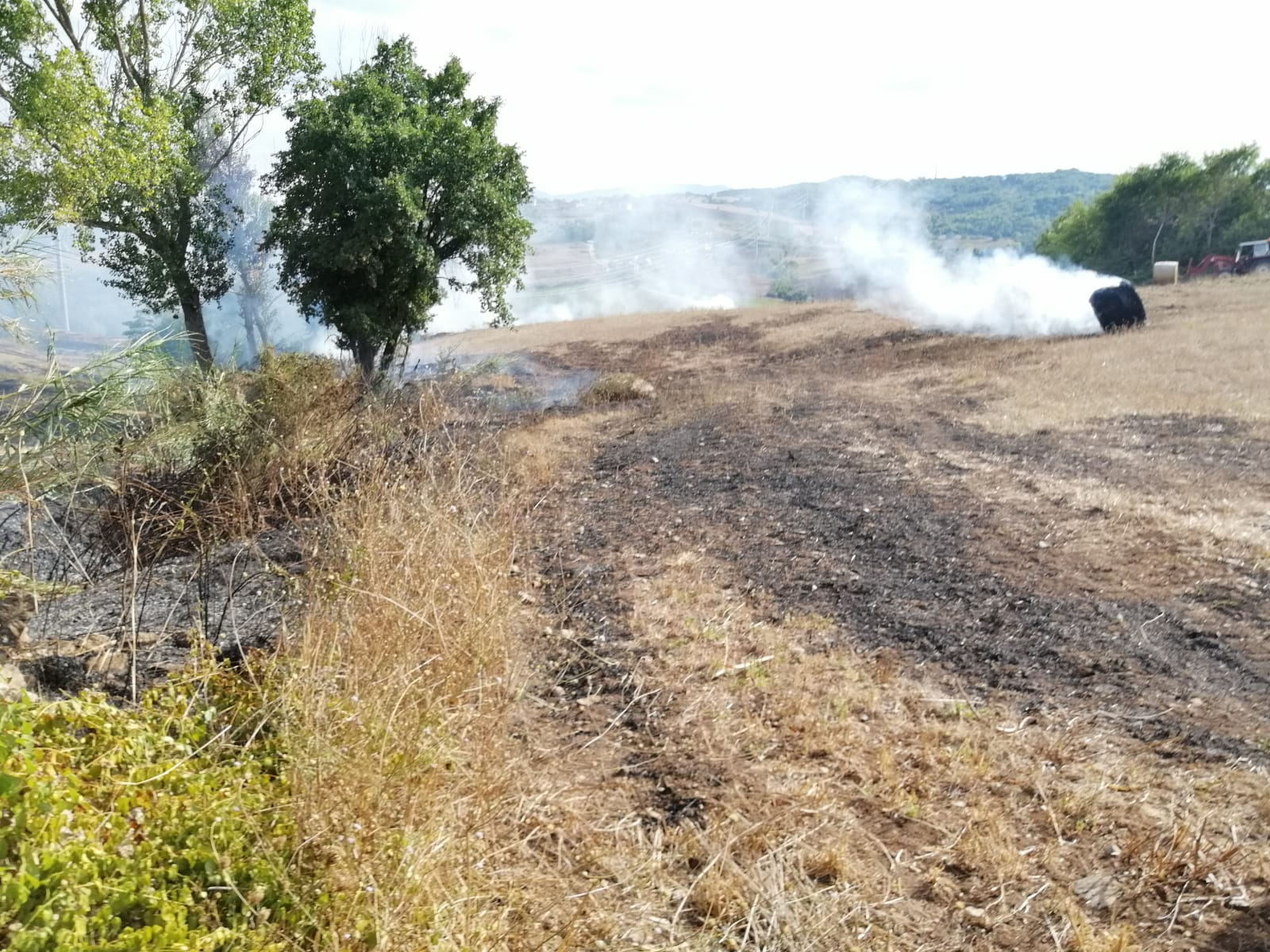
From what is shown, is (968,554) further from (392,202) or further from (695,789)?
(392,202)

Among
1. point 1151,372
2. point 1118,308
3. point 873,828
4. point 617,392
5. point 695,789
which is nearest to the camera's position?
point 873,828

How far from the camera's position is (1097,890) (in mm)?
3316

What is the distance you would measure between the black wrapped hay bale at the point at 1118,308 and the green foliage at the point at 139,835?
65.8 ft

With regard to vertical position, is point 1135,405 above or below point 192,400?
below

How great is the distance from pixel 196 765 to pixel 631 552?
4.45 meters

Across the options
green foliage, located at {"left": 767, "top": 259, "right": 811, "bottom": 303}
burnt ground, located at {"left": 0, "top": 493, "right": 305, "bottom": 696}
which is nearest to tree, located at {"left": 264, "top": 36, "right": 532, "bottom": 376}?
burnt ground, located at {"left": 0, "top": 493, "right": 305, "bottom": 696}

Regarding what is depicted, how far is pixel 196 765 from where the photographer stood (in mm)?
3068

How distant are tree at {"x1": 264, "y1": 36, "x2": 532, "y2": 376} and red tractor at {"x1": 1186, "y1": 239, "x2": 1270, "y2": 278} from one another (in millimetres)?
25774

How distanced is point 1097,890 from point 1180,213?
45.9 meters

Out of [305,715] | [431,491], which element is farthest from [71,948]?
[431,491]

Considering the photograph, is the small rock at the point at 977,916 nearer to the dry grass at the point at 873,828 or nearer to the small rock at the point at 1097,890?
the dry grass at the point at 873,828

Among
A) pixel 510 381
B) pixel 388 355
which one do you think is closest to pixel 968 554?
pixel 388 355

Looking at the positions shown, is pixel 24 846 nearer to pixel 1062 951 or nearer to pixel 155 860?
pixel 155 860

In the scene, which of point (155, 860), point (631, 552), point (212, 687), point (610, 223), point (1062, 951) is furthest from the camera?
point (610, 223)
